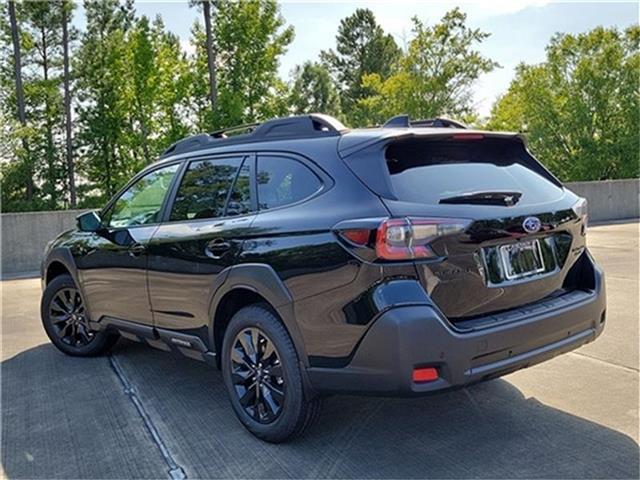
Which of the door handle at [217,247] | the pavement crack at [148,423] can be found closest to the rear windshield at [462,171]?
the door handle at [217,247]

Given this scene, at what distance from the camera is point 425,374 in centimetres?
250

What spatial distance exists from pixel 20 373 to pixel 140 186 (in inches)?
71.0

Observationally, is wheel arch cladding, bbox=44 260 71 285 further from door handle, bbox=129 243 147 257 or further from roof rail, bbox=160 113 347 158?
roof rail, bbox=160 113 347 158

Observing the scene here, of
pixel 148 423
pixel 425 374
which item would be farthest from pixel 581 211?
pixel 148 423

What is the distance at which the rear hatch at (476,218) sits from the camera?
257cm

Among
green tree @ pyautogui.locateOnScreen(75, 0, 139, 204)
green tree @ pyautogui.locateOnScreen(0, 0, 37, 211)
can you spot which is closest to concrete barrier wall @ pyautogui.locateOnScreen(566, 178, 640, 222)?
green tree @ pyautogui.locateOnScreen(0, 0, 37, 211)

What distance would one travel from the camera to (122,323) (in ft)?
14.1

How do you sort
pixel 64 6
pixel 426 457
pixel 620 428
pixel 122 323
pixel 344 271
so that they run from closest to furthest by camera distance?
pixel 344 271 < pixel 426 457 < pixel 620 428 < pixel 122 323 < pixel 64 6

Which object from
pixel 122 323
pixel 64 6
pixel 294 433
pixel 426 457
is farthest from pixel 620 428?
pixel 64 6

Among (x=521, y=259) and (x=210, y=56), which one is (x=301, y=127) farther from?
(x=210, y=56)

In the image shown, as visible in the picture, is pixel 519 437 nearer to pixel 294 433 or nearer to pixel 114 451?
pixel 294 433

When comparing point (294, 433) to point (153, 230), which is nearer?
point (294, 433)

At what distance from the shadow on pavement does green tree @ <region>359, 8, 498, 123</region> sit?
21570mm

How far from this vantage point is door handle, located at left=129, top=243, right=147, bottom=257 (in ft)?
12.9
